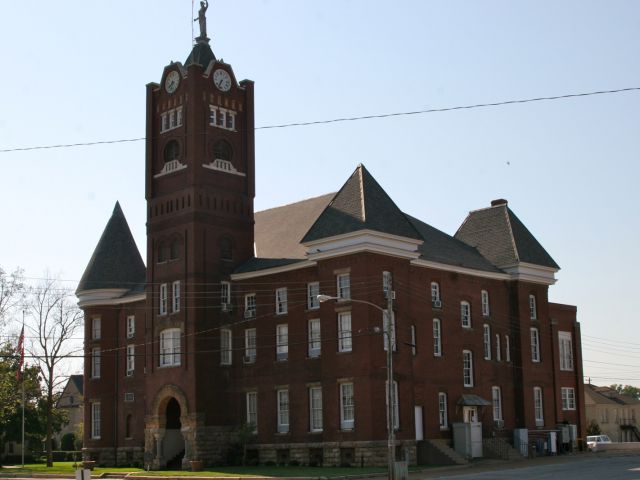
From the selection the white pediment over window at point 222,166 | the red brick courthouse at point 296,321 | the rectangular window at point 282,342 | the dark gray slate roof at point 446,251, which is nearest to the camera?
the red brick courthouse at point 296,321

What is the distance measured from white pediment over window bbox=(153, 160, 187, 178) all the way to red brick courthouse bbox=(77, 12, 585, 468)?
5.1 inches

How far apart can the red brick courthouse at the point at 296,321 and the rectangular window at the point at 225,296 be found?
122mm

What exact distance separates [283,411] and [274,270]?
26.8ft

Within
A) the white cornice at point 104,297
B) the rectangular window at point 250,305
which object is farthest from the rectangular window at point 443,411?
the white cornice at point 104,297

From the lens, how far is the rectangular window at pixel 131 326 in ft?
224

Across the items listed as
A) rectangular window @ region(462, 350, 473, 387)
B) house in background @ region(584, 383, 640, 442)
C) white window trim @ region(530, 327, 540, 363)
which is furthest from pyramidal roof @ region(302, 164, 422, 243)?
house in background @ region(584, 383, 640, 442)

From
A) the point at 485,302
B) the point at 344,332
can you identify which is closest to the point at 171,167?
the point at 344,332

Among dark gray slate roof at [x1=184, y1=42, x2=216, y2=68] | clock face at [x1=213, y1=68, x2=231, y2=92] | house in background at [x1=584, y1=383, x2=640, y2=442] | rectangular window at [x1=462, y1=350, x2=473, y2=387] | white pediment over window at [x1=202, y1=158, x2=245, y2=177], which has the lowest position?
house in background at [x1=584, y1=383, x2=640, y2=442]

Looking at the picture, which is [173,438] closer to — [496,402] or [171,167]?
[171,167]

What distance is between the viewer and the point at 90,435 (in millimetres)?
69438

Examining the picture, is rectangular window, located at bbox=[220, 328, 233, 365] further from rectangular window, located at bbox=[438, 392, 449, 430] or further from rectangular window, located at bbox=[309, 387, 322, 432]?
rectangular window, located at bbox=[438, 392, 449, 430]

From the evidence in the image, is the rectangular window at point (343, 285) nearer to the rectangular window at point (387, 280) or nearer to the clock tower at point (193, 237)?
the rectangular window at point (387, 280)

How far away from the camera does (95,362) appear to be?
7031 centimetres

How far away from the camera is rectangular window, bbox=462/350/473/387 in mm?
59691
